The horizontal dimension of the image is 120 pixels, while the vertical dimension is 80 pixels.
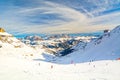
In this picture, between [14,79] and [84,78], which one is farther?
[84,78]

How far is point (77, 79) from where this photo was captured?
25.3 metres

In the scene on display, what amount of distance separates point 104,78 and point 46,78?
7333 millimetres

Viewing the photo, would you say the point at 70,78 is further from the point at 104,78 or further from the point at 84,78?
the point at 104,78

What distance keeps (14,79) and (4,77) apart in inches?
62.6

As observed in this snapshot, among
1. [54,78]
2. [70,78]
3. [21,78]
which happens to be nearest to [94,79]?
[70,78]

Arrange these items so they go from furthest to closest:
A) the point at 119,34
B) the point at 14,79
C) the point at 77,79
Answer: the point at 119,34 < the point at 77,79 < the point at 14,79

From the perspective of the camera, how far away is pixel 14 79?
23.7 meters

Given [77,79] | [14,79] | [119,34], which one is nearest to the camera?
[14,79]

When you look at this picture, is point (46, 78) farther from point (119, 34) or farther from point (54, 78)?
point (119, 34)

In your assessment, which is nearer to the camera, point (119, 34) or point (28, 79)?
point (28, 79)

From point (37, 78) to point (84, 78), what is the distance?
601cm

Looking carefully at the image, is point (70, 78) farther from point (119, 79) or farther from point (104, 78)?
point (119, 79)

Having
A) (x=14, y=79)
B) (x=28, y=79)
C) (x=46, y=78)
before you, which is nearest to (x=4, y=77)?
(x=14, y=79)

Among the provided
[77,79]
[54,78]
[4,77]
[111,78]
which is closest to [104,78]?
[111,78]
